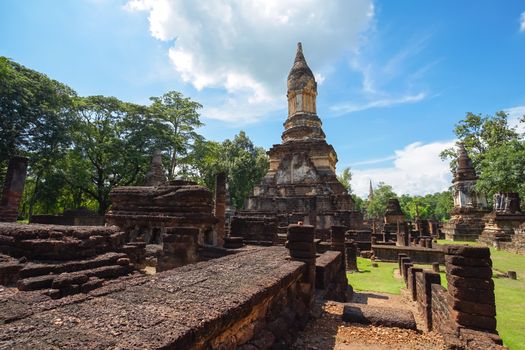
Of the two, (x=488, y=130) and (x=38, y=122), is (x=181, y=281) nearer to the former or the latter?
(x=38, y=122)

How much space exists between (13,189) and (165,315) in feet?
43.0

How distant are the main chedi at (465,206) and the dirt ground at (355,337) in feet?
80.5

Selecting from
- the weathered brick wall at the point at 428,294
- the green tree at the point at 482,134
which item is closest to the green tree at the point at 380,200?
the green tree at the point at 482,134

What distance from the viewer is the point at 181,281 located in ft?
10.2

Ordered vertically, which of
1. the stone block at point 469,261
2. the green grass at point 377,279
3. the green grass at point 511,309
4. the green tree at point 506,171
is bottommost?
the green grass at point 377,279

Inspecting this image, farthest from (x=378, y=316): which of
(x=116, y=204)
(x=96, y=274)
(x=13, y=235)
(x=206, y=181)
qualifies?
(x=206, y=181)

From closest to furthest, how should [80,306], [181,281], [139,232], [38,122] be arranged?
[80,306], [181,281], [139,232], [38,122]

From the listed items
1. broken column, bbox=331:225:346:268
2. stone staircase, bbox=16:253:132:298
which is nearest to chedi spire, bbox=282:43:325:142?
broken column, bbox=331:225:346:268

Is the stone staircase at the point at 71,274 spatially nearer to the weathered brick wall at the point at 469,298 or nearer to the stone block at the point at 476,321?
the weathered brick wall at the point at 469,298

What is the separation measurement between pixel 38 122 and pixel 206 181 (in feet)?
60.8

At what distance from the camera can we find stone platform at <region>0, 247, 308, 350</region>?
1737 millimetres

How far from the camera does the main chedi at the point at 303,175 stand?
20812 mm

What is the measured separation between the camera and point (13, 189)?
37.6 ft

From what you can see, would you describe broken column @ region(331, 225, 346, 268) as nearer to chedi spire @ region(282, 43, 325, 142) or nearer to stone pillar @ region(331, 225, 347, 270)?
stone pillar @ region(331, 225, 347, 270)
